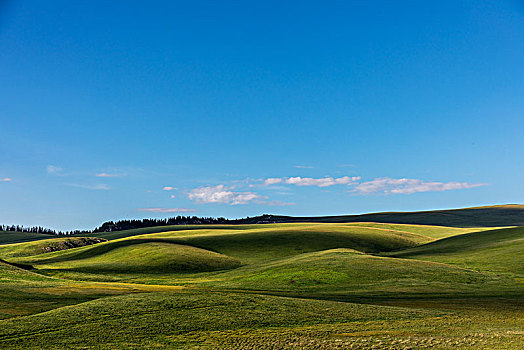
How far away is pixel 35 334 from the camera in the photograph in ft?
58.9

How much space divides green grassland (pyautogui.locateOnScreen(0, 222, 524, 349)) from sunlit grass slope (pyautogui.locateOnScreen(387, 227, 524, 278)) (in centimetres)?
22

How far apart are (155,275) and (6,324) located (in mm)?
30623

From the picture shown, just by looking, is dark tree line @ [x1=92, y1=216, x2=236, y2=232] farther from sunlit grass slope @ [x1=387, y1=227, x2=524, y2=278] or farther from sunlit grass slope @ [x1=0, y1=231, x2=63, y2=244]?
sunlit grass slope @ [x1=387, y1=227, x2=524, y2=278]

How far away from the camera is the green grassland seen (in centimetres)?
1766

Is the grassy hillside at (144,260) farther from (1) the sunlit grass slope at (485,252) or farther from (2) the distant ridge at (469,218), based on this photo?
(2) the distant ridge at (469,218)

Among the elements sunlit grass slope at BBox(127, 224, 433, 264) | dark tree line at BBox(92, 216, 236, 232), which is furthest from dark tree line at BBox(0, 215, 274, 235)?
sunlit grass slope at BBox(127, 224, 433, 264)

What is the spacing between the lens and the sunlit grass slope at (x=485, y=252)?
145ft

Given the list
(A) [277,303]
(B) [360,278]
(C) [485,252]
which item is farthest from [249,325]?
(C) [485,252]

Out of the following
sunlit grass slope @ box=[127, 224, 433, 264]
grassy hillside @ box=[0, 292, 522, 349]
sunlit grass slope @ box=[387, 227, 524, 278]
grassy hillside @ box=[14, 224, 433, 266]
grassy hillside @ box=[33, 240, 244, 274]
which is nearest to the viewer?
grassy hillside @ box=[0, 292, 522, 349]

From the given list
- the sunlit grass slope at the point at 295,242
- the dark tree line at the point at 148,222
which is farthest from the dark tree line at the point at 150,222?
the sunlit grass slope at the point at 295,242

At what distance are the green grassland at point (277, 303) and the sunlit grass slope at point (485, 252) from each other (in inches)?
8.5

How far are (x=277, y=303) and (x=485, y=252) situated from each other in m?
40.0

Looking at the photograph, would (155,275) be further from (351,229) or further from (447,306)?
(351,229)

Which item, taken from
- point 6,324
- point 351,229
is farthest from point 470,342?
point 351,229
